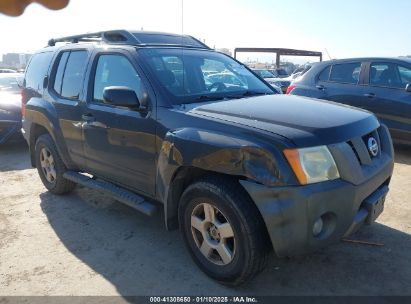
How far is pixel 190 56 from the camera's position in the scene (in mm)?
4074

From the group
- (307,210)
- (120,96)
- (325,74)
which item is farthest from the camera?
(325,74)

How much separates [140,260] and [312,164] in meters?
1.74

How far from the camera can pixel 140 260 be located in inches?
137

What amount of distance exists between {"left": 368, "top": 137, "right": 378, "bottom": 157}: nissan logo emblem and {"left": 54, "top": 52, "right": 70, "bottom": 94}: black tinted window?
3.42 meters

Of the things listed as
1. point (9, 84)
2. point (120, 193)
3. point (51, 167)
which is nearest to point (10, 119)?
point (9, 84)

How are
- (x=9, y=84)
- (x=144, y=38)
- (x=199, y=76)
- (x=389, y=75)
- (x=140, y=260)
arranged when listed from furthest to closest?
(x=9, y=84) → (x=389, y=75) → (x=144, y=38) → (x=199, y=76) → (x=140, y=260)

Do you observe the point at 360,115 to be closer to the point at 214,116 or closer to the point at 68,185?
the point at 214,116

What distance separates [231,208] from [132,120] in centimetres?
132

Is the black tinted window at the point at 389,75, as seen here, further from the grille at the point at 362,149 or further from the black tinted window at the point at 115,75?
the black tinted window at the point at 115,75

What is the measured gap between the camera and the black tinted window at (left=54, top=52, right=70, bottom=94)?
4759 mm

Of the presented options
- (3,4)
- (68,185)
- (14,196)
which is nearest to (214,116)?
(3,4)

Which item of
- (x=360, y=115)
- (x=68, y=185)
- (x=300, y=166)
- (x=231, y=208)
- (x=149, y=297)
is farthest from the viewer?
(x=68, y=185)

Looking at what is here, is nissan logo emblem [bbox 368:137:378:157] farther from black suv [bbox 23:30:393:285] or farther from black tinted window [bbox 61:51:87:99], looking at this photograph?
black tinted window [bbox 61:51:87:99]

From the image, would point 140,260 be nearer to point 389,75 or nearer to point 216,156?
point 216,156
